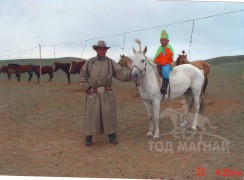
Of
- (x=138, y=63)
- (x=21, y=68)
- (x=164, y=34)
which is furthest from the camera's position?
(x=21, y=68)

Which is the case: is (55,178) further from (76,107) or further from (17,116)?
(76,107)

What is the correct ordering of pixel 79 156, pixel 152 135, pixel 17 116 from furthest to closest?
1. pixel 17 116
2. pixel 152 135
3. pixel 79 156

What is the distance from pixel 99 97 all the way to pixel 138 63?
1.05m

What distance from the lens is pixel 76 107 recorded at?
1009cm

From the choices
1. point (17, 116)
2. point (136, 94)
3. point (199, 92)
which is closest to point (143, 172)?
point (199, 92)

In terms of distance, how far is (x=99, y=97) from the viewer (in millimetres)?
6504

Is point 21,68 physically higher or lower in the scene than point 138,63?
higher

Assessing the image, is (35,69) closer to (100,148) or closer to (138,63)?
(100,148)

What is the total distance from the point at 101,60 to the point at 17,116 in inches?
149

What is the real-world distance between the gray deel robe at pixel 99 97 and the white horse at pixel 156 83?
429mm

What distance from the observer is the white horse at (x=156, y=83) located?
6.12 metres

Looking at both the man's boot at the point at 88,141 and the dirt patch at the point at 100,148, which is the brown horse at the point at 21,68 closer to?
the dirt patch at the point at 100,148

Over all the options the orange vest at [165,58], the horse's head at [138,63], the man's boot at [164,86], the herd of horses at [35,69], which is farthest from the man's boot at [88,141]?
the herd of horses at [35,69]
